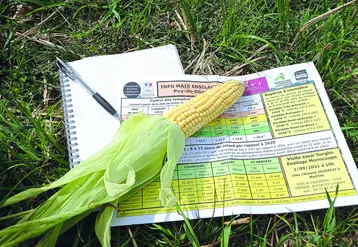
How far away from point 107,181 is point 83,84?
614mm

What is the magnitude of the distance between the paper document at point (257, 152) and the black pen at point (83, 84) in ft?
0.14

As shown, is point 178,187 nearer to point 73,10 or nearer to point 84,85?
point 84,85

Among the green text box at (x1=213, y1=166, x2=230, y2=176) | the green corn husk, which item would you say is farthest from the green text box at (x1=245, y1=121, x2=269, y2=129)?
the green corn husk

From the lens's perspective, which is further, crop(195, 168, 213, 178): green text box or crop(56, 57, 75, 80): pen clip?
crop(56, 57, 75, 80): pen clip

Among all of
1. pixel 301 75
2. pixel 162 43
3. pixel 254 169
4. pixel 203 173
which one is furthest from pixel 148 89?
pixel 301 75

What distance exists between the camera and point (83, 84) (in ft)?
5.83

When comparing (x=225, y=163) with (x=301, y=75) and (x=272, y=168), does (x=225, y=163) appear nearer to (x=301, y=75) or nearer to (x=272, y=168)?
(x=272, y=168)

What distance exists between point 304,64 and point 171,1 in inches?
30.6

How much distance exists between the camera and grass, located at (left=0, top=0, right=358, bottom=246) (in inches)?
57.9

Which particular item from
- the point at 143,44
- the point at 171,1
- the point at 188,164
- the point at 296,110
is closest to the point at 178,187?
the point at 188,164

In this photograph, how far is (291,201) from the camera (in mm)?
1505

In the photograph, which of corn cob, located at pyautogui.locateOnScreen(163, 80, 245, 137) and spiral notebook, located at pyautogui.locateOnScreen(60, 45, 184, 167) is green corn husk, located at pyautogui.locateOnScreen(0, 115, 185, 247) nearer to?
corn cob, located at pyautogui.locateOnScreen(163, 80, 245, 137)

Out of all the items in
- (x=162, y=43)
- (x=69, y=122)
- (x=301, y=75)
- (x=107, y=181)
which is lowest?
(x=107, y=181)

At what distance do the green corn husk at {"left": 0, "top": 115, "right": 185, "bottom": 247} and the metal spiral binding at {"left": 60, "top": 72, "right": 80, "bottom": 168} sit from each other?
8.0 inches
